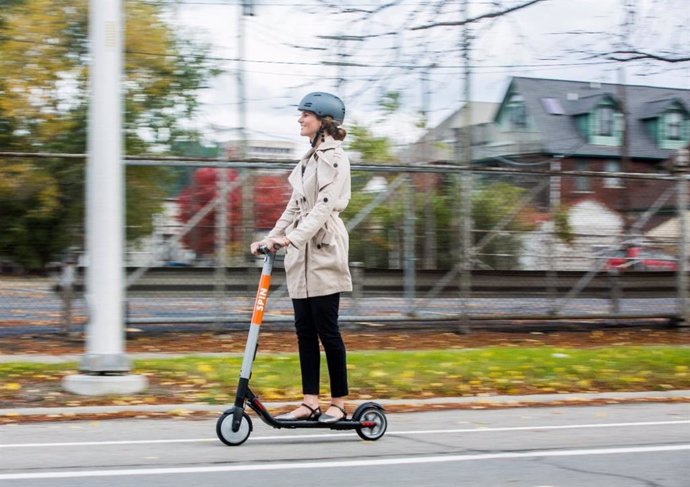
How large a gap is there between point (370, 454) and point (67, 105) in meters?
7.80

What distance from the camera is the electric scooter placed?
5.80 m

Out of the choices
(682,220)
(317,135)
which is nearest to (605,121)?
(682,220)

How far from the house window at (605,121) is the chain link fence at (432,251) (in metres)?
8.06

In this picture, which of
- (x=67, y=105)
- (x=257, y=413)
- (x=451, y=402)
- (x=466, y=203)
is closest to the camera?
(x=257, y=413)

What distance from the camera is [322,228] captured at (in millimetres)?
6105

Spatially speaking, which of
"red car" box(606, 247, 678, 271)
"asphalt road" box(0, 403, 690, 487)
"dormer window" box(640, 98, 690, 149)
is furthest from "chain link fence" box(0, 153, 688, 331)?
"asphalt road" box(0, 403, 690, 487)

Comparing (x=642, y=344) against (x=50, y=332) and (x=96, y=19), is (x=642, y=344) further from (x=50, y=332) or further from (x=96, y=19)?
(x=96, y=19)

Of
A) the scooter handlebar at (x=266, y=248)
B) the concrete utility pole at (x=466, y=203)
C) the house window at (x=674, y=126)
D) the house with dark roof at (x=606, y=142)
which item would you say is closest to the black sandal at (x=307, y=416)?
the scooter handlebar at (x=266, y=248)

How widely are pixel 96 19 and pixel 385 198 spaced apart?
5.65m

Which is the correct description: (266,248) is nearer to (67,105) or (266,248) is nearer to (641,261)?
(67,105)

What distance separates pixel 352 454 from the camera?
575 cm

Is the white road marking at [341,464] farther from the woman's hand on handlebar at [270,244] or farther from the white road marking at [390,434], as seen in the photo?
the woman's hand on handlebar at [270,244]

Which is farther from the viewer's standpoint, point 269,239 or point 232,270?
point 232,270

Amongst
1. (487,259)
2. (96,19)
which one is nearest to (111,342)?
(96,19)
